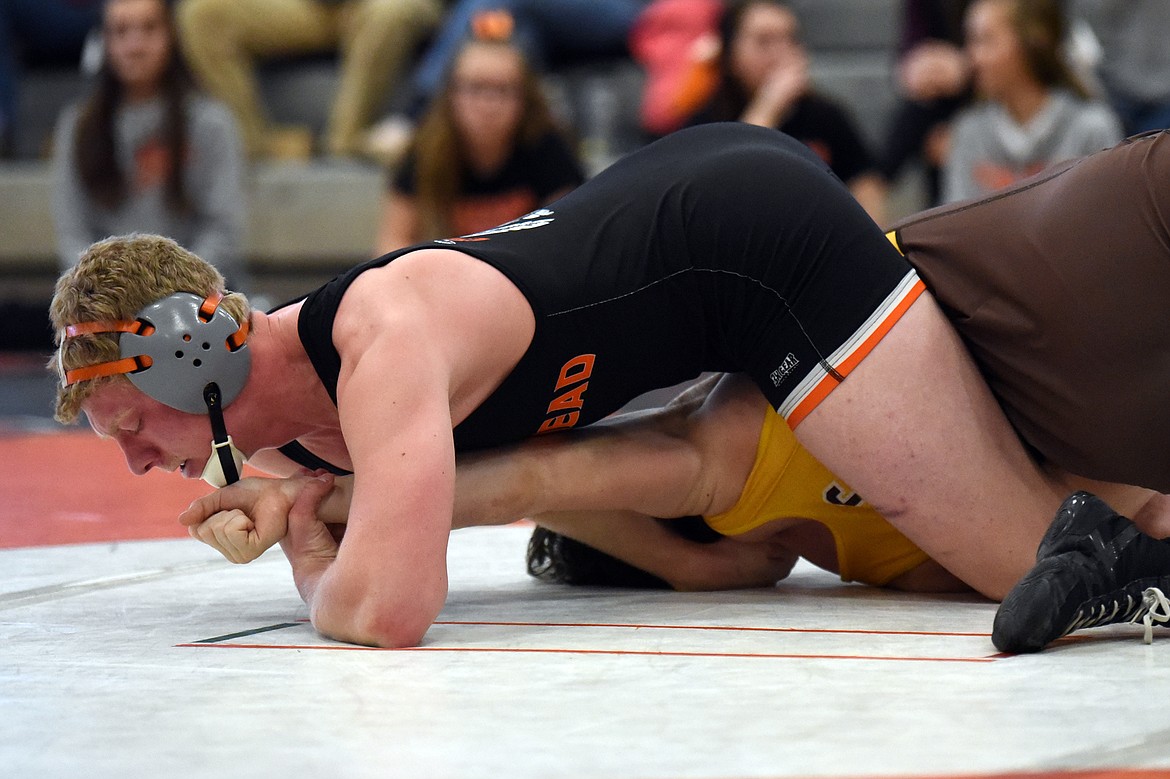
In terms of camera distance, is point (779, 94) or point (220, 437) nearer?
point (220, 437)

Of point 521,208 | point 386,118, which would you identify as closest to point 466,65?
point 521,208

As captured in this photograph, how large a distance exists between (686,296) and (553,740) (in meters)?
1.00

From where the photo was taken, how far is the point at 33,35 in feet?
25.2

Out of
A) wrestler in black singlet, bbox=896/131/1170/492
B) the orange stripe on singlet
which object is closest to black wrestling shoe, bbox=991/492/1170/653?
wrestler in black singlet, bbox=896/131/1170/492

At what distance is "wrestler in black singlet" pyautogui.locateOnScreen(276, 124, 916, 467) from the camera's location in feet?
7.83

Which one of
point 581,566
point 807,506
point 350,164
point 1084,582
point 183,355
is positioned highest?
point 183,355

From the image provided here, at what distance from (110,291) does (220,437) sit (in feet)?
0.89

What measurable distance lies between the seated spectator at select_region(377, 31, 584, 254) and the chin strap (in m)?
3.45

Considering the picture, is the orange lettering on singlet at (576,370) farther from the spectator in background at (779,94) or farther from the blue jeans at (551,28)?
the blue jeans at (551,28)

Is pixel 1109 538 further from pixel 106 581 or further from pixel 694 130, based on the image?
pixel 106 581

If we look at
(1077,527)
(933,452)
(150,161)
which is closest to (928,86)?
(150,161)

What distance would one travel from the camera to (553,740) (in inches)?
64.3

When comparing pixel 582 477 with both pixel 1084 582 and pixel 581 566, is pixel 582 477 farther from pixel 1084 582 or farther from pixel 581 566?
pixel 1084 582

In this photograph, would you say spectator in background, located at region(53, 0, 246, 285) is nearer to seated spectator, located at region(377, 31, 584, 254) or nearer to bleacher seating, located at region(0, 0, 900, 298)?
bleacher seating, located at region(0, 0, 900, 298)
